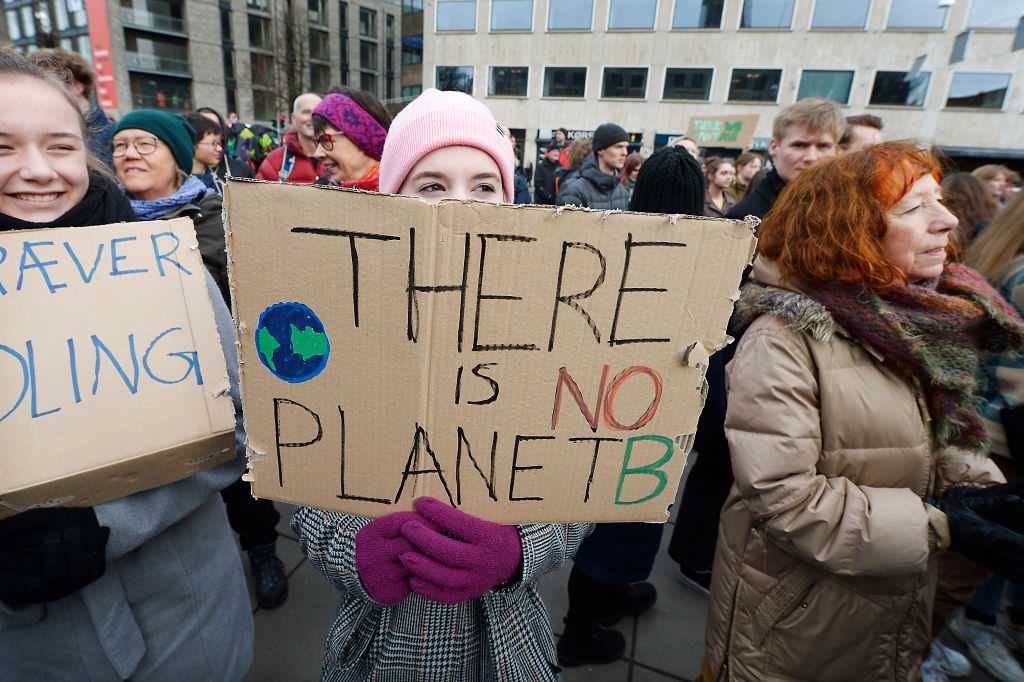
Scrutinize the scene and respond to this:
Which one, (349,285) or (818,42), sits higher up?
(818,42)

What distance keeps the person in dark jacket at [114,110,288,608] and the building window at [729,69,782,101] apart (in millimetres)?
26772

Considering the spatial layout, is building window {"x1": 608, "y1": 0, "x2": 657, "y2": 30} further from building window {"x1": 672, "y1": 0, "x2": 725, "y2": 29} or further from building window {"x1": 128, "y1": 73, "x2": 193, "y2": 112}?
building window {"x1": 128, "y1": 73, "x2": 193, "y2": 112}

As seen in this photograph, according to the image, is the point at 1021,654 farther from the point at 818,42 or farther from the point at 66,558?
the point at 818,42

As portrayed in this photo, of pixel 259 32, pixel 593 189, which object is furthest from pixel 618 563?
pixel 259 32

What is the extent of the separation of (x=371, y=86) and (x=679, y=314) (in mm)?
54303

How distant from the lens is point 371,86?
47375mm

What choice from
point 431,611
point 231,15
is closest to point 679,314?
point 431,611

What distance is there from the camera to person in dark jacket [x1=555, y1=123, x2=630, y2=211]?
434 cm

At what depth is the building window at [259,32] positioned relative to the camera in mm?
36812

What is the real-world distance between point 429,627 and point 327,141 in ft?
8.45

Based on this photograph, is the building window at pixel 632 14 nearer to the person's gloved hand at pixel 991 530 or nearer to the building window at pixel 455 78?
the building window at pixel 455 78

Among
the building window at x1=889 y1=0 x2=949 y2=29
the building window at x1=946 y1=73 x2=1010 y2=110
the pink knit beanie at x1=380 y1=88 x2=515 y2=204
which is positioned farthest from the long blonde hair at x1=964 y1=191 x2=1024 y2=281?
the building window at x1=889 y1=0 x2=949 y2=29

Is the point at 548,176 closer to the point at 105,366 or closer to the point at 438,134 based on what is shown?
the point at 438,134

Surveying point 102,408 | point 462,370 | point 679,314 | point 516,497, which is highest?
point 679,314
